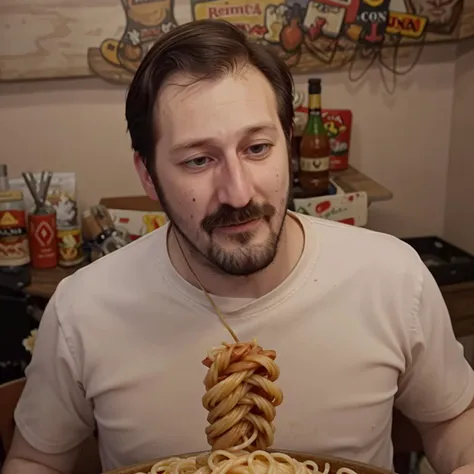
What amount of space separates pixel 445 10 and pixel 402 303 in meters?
1.48

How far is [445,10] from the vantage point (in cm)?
229

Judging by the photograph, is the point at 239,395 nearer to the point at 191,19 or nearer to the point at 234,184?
the point at 234,184

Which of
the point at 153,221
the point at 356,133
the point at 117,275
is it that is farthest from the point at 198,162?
the point at 356,133

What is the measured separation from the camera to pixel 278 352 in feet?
3.58

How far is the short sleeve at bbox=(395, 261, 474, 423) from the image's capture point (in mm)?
1147

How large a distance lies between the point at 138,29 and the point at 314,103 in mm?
598

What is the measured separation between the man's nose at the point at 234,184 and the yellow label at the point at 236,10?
1.30 metres

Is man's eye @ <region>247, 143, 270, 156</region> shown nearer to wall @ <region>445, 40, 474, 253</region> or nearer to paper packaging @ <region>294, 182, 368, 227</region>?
paper packaging @ <region>294, 182, 368, 227</region>

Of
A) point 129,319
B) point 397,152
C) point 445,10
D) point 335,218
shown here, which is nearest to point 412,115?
point 397,152

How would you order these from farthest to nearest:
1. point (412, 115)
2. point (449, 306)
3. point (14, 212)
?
point (412, 115), point (449, 306), point (14, 212)

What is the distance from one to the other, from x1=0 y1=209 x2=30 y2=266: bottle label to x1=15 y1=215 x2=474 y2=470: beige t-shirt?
0.75 meters

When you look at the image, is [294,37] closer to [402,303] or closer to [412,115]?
[412,115]

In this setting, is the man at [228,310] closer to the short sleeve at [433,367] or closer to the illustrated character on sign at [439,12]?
the short sleeve at [433,367]

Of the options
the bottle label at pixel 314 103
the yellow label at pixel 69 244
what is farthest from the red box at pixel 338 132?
the yellow label at pixel 69 244
